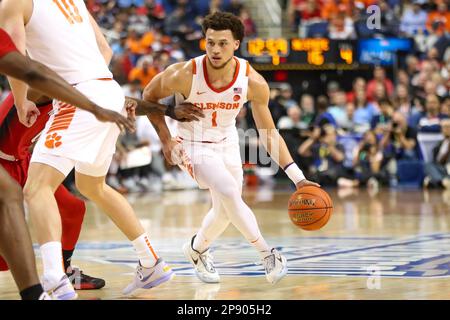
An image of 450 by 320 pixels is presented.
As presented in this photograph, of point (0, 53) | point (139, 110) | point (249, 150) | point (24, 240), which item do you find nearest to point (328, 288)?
point (139, 110)

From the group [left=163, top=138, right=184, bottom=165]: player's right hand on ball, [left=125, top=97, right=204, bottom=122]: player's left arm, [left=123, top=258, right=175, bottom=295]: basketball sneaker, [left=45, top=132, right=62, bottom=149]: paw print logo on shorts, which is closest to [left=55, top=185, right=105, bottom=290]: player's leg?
[left=123, top=258, right=175, bottom=295]: basketball sneaker

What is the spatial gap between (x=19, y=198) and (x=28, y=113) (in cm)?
105

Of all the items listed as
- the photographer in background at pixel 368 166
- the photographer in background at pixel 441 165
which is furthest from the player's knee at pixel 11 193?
the photographer in background at pixel 368 166

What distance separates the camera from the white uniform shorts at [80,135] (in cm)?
545

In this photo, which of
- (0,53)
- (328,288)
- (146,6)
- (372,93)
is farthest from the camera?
(146,6)

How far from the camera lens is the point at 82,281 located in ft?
21.2

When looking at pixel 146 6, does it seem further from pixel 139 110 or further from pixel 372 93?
pixel 139 110

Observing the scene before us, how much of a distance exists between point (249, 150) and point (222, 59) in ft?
36.6

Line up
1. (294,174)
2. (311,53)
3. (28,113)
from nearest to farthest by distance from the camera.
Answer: (28,113), (294,174), (311,53)

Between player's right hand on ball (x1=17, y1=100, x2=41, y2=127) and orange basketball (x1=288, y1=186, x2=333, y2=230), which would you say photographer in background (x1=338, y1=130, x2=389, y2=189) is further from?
player's right hand on ball (x1=17, y1=100, x2=41, y2=127)

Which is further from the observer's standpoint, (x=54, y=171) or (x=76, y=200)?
(x=76, y=200)

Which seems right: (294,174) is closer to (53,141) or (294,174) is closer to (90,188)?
(90,188)

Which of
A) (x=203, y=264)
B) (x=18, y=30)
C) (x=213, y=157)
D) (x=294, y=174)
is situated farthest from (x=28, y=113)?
(x=294, y=174)

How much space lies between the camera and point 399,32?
20000mm
